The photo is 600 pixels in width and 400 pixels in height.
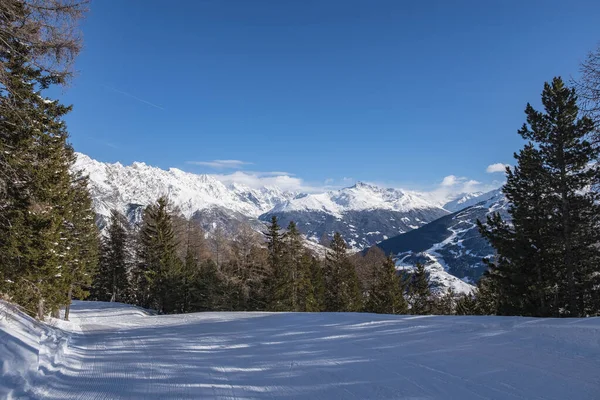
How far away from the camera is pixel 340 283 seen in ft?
136

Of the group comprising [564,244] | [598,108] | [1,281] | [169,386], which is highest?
[598,108]

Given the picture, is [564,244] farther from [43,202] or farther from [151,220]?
[151,220]

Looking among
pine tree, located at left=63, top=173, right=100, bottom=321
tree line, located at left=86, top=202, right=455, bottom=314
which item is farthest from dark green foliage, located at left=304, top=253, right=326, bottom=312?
pine tree, located at left=63, top=173, right=100, bottom=321

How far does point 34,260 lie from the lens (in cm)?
1452

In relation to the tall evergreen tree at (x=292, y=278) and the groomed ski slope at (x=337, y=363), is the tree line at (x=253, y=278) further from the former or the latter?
the groomed ski slope at (x=337, y=363)

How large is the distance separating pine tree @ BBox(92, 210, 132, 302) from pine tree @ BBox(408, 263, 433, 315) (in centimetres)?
3728

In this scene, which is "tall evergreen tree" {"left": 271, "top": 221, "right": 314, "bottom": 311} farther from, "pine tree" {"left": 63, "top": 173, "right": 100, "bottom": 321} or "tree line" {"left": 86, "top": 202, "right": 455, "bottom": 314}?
"pine tree" {"left": 63, "top": 173, "right": 100, "bottom": 321}

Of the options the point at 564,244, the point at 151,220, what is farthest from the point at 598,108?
the point at 151,220

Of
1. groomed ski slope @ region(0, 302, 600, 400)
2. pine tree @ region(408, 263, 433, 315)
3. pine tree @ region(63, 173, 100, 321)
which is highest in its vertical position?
pine tree @ region(63, 173, 100, 321)

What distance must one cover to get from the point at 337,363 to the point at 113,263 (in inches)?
1808

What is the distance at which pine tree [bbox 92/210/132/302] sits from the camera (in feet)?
148

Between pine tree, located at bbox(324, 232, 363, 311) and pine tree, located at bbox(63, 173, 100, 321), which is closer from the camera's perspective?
pine tree, located at bbox(63, 173, 100, 321)

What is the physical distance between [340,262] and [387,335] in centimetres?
3338

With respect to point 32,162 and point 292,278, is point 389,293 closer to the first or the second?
point 292,278
